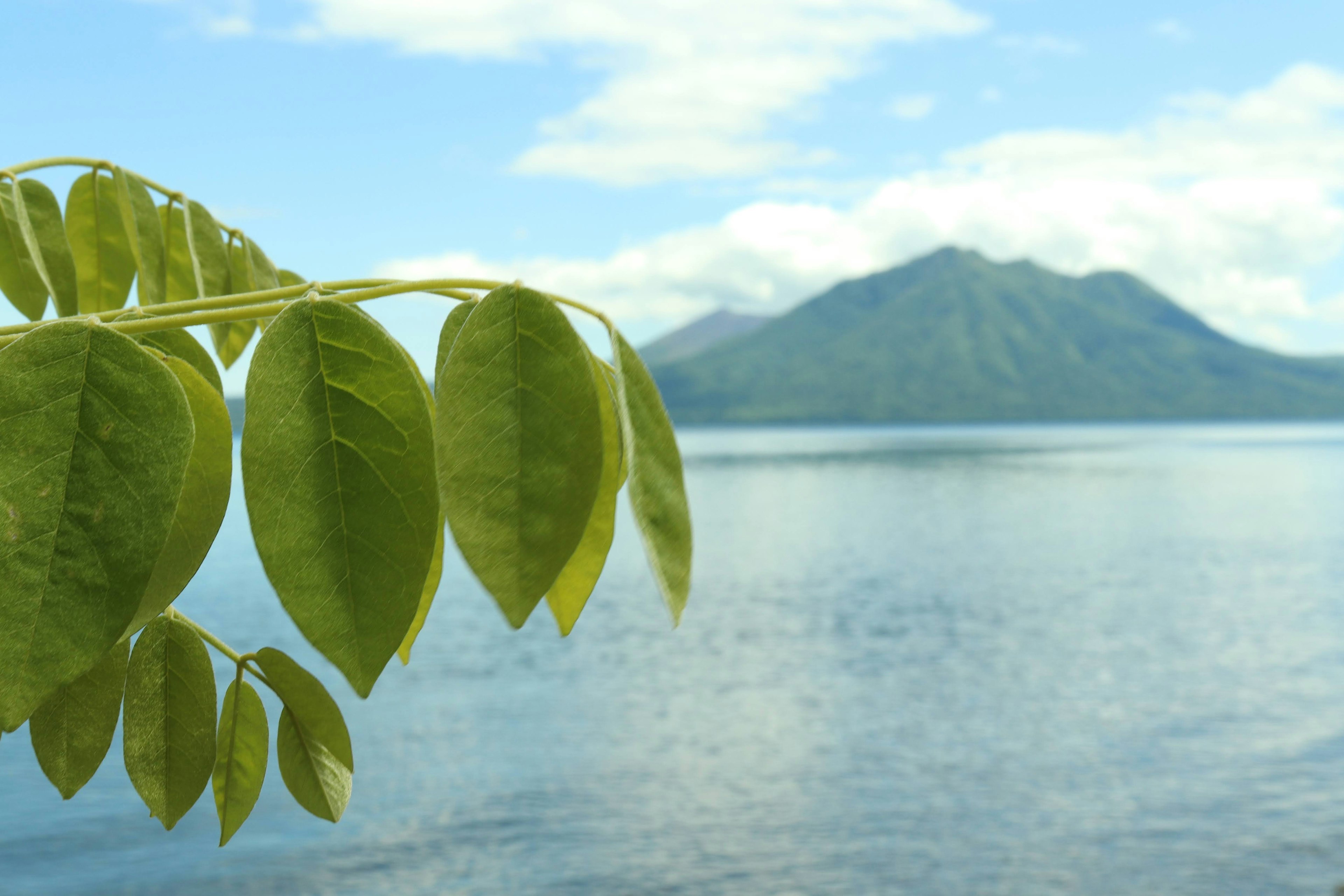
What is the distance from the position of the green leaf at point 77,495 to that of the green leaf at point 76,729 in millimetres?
308

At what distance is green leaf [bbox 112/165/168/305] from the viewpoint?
113 cm

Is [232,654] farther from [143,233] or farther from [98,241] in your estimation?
[98,241]

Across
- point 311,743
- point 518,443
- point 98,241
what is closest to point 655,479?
→ point 518,443

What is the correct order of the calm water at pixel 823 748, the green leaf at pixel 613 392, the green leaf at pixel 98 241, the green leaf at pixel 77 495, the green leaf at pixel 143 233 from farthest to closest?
the calm water at pixel 823 748, the green leaf at pixel 98 241, the green leaf at pixel 143 233, the green leaf at pixel 613 392, the green leaf at pixel 77 495

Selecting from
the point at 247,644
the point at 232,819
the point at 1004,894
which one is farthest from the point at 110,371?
the point at 247,644

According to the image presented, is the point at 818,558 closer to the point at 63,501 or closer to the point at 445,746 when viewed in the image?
the point at 445,746

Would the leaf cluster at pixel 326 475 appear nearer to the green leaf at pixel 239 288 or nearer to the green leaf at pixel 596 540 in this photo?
the green leaf at pixel 596 540

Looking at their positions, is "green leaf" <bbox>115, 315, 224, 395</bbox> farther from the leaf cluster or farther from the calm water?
the calm water

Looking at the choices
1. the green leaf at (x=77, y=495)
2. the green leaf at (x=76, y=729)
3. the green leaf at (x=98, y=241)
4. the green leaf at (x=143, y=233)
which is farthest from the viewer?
the green leaf at (x=98, y=241)

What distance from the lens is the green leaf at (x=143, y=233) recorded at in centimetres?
113

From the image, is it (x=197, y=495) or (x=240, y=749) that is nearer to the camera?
(x=197, y=495)

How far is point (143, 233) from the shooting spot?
3.82 feet

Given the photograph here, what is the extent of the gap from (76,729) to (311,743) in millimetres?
137

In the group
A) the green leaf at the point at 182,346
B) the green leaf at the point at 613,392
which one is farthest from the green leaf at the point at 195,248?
the green leaf at the point at 613,392
